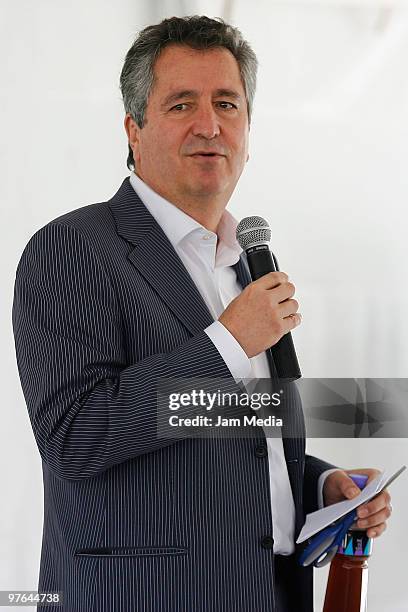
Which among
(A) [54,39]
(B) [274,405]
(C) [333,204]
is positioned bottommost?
(B) [274,405]

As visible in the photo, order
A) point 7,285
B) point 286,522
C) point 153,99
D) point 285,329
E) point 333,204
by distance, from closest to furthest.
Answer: point 285,329 < point 286,522 < point 153,99 < point 7,285 < point 333,204

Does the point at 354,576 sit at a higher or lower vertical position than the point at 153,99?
lower

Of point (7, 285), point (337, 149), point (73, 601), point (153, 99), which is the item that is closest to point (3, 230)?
point (7, 285)

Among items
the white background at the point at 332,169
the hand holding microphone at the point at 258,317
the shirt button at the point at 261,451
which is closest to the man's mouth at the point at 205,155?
the hand holding microphone at the point at 258,317

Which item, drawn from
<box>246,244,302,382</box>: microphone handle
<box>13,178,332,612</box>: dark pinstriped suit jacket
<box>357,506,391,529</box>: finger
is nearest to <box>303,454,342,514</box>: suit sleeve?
<box>357,506,391,529</box>: finger

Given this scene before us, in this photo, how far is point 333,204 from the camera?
8.14 feet

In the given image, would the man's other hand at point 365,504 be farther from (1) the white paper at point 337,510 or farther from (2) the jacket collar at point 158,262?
(2) the jacket collar at point 158,262

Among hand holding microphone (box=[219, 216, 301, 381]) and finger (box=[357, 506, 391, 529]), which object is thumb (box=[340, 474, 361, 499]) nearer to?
finger (box=[357, 506, 391, 529])

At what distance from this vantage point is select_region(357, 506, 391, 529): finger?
4.35 feet

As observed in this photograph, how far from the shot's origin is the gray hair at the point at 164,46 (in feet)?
4.76

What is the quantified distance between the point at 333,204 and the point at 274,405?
1.28 metres

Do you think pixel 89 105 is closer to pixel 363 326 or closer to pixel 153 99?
pixel 153 99

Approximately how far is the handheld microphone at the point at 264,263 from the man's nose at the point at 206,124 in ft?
0.66

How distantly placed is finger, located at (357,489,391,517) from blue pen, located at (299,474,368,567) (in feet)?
0.04
